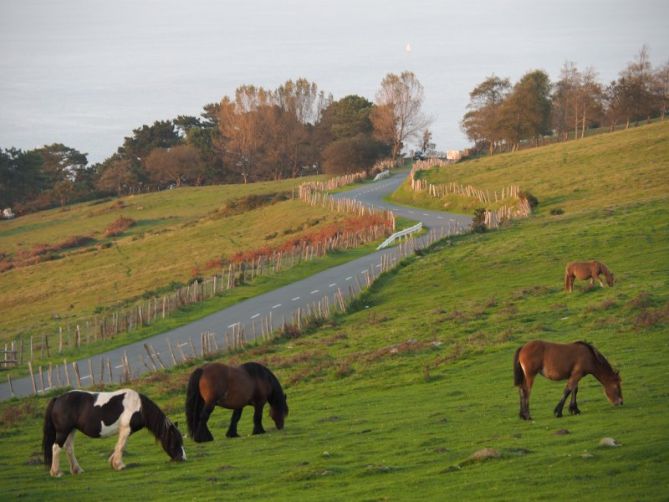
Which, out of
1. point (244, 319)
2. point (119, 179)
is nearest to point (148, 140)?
point (119, 179)

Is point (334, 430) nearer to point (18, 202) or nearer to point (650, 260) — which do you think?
point (650, 260)

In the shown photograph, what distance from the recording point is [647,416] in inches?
766

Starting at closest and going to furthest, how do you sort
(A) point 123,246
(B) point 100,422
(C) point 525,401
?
(B) point 100,422
(C) point 525,401
(A) point 123,246

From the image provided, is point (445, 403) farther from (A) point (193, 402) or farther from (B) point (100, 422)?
(B) point (100, 422)

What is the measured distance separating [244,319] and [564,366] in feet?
99.4

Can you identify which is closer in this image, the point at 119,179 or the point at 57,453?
the point at 57,453

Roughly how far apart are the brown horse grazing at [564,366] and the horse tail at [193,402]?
6.96 m

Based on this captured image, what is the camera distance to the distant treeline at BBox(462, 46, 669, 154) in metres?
135

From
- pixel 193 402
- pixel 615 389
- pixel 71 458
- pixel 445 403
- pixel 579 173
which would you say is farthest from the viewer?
pixel 579 173

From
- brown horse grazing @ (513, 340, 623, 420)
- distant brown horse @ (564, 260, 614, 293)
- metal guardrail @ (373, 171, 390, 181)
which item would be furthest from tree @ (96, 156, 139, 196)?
brown horse grazing @ (513, 340, 623, 420)

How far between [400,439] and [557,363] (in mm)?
3710

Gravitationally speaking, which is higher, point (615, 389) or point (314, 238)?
point (615, 389)

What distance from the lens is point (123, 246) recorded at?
9531 cm

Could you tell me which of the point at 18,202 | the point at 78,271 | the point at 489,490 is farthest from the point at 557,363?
the point at 18,202
